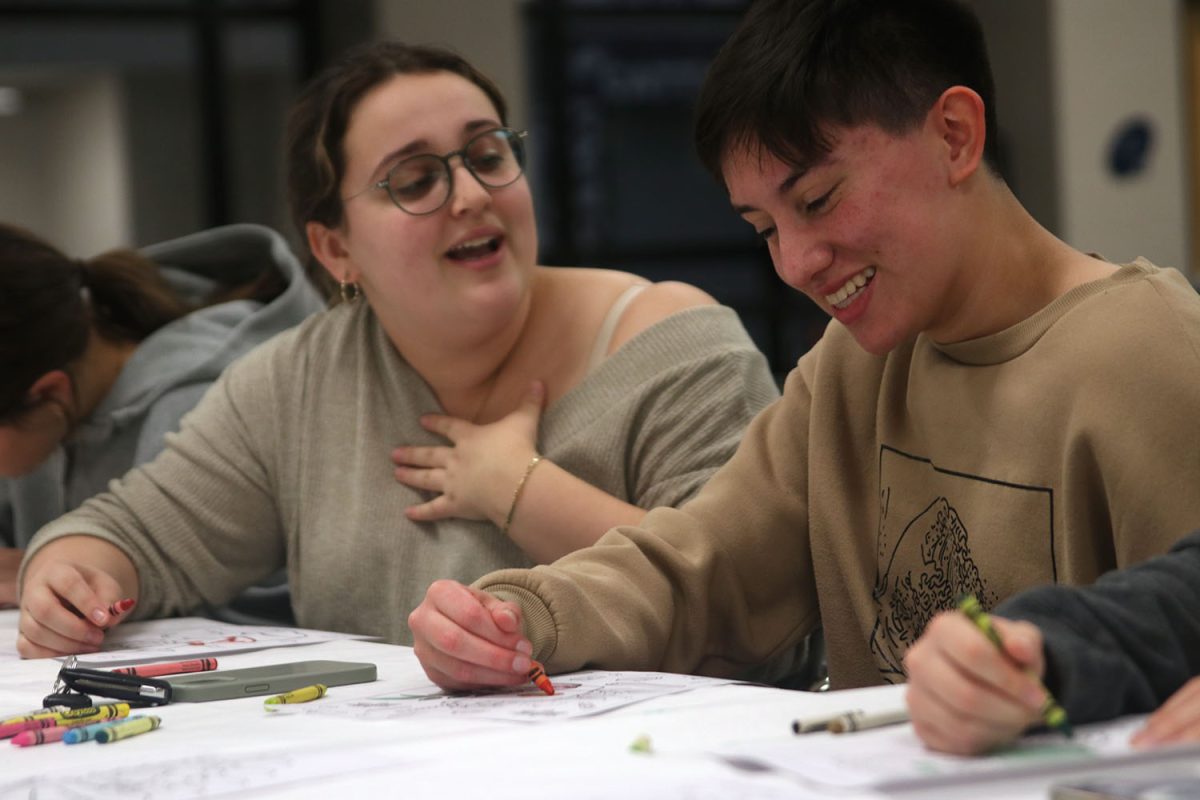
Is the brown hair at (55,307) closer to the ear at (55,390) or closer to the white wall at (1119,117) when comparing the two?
the ear at (55,390)

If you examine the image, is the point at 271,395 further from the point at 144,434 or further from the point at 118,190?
the point at 118,190

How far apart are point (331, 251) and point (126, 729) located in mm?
1165

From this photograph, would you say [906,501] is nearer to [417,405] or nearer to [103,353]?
[417,405]

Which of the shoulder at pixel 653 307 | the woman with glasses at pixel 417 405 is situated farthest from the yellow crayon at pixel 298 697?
the shoulder at pixel 653 307

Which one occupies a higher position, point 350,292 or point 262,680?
point 350,292

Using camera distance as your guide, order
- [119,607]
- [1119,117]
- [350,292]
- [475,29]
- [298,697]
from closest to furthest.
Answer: [298,697] < [119,607] < [350,292] < [475,29] < [1119,117]

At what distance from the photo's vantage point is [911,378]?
1.56 m

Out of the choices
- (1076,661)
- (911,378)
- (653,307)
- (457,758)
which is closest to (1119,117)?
(653,307)

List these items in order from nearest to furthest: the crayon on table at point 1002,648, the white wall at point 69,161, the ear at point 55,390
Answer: the crayon on table at point 1002,648 → the ear at point 55,390 → the white wall at point 69,161

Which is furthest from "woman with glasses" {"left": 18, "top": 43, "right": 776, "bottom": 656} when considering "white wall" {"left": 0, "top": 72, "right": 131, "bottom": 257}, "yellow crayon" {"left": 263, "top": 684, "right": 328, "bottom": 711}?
"white wall" {"left": 0, "top": 72, "right": 131, "bottom": 257}

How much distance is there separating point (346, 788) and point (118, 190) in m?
7.15

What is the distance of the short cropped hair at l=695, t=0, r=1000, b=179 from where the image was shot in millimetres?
1407

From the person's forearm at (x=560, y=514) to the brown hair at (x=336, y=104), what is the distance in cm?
53

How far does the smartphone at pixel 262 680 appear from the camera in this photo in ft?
4.63
